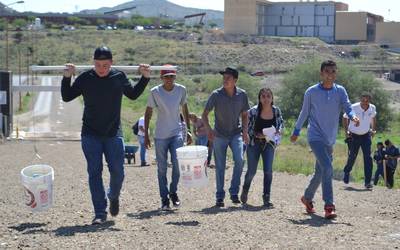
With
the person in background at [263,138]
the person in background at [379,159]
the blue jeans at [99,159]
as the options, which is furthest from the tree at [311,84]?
the blue jeans at [99,159]

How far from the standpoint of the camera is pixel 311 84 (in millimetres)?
61656

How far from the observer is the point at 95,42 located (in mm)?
127750

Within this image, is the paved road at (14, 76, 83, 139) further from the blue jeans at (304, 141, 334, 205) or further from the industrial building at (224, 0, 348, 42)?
the industrial building at (224, 0, 348, 42)

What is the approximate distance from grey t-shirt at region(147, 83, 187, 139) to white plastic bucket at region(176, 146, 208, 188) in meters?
0.31

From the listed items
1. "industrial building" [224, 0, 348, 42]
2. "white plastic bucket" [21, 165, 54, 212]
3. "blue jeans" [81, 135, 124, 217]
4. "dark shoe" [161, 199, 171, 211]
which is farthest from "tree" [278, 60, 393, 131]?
"industrial building" [224, 0, 348, 42]

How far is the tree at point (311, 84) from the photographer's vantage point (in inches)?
2356

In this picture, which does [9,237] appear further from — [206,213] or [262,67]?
[262,67]

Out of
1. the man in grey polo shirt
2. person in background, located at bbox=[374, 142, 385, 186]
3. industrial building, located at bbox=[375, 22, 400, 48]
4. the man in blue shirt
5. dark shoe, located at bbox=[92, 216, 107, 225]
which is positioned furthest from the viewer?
industrial building, located at bbox=[375, 22, 400, 48]

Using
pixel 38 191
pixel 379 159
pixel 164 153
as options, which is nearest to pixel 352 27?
pixel 379 159

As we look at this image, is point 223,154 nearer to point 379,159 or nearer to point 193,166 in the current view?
point 193,166

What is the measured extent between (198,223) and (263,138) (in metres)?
2.29

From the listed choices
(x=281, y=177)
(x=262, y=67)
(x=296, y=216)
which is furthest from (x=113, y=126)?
(x=262, y=67)

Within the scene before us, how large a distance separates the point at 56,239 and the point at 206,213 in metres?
2.51

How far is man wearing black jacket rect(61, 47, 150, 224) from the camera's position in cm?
864
